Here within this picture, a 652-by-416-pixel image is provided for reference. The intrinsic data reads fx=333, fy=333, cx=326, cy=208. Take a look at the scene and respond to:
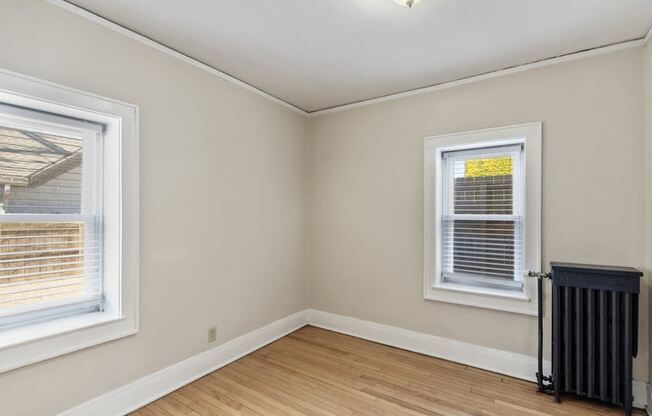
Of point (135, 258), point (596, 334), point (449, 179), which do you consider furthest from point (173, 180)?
point (596, 334)

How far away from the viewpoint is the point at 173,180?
2518 mm

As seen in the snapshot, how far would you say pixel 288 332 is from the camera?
361cm

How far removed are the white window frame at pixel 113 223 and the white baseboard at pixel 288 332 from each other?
0.40m

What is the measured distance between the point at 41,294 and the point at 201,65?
6.36 feet

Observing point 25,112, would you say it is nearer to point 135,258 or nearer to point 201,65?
point 135,258

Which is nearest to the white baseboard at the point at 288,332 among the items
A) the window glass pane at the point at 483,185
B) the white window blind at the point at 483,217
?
the white window blind at the point at 483,217

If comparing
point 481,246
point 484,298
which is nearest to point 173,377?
point 484,298

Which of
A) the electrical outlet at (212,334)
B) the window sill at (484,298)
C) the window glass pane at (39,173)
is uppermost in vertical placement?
the window glass pane at (39,173)

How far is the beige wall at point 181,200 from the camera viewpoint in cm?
188

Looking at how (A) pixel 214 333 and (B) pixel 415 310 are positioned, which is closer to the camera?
(A) pixel 214 333

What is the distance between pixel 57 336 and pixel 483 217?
318 cm

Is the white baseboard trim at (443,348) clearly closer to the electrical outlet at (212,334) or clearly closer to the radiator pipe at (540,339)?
the radiator pipe at (540,339)

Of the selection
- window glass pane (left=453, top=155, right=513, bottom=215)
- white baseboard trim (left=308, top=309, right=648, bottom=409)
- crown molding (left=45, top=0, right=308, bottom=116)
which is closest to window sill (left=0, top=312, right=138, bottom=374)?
crown molding (left=45, top=0, right=308, bottom=116)

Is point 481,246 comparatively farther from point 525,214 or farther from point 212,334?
point 212,334
